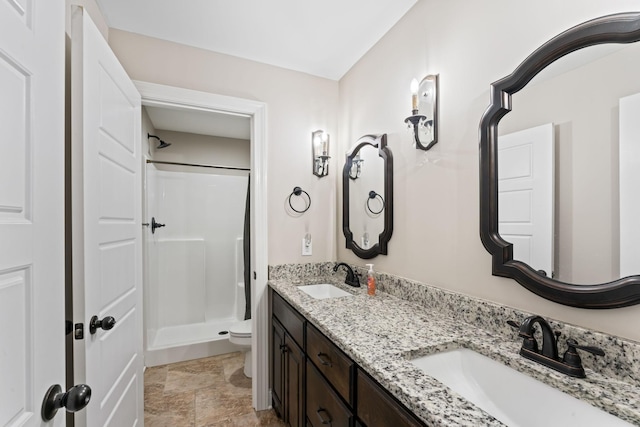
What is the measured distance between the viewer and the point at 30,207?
65cm

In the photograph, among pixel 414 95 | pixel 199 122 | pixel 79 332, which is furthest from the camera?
pixel 199 122

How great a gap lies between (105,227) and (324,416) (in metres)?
1.20

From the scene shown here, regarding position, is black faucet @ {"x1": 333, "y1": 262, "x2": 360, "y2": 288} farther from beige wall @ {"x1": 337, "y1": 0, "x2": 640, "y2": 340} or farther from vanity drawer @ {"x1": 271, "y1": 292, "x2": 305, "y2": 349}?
vanity drawer @ {"x1": 271, "y1": 292, "x2": 305, "y2": 349}

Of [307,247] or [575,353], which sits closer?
[575,353]

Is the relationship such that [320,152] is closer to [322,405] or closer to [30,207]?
[322,405]

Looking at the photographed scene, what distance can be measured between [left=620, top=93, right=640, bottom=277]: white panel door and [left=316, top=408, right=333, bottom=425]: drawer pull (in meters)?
1.10

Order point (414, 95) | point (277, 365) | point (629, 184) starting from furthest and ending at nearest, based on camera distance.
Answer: point (277, 365), point (414, 95), point (629, 184)

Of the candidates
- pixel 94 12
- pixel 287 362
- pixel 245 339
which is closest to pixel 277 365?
pixel 287 362

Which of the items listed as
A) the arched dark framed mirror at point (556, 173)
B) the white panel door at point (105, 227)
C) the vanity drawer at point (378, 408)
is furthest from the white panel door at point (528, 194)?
the white panel door at point (105, 227)

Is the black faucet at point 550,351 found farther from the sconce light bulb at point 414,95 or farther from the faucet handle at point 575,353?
the sconce light bulb at point 414,95

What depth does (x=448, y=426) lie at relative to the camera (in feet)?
2.05

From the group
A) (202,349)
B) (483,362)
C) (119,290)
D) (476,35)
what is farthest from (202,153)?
(483,362)

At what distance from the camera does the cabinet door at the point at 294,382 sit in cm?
152

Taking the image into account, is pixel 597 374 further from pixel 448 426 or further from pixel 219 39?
pixel 219 39
